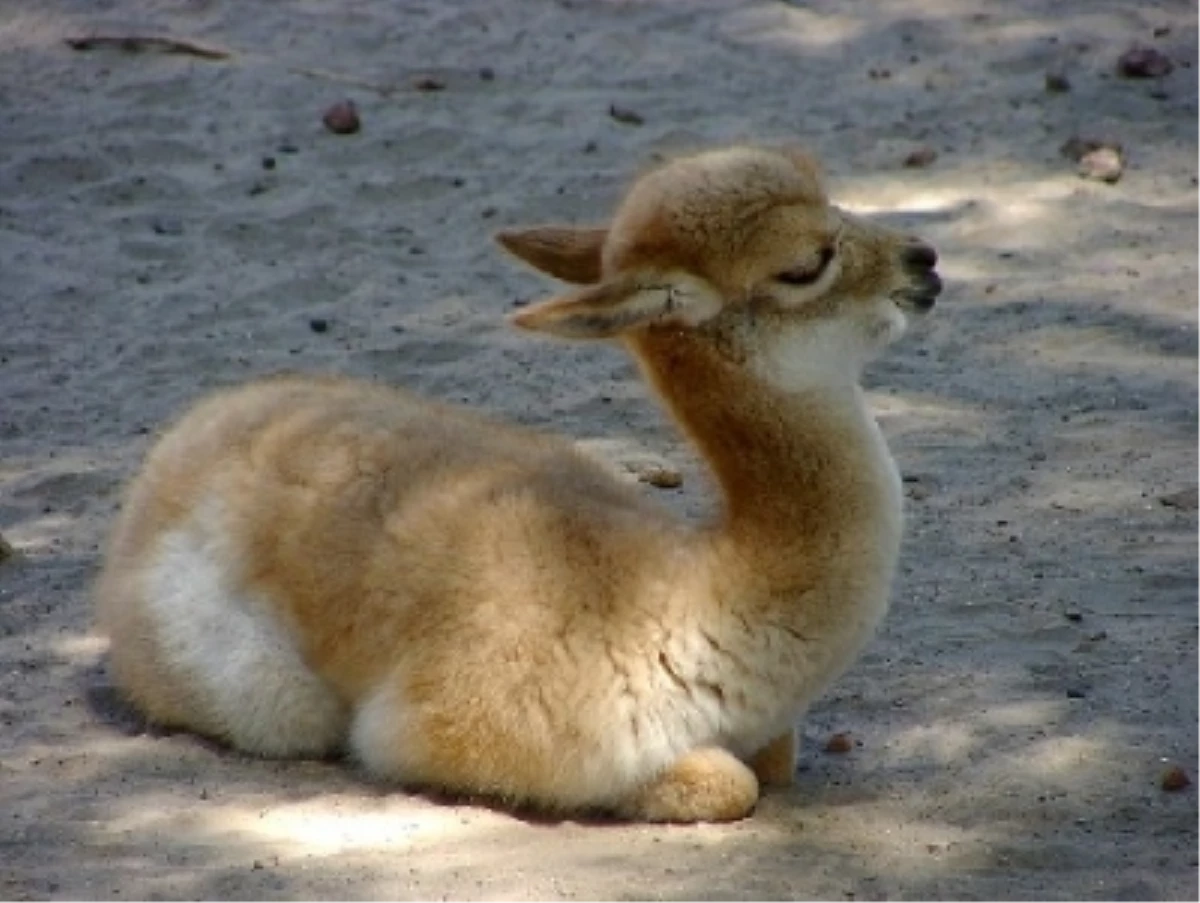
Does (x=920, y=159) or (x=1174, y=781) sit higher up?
(x=1174, y=781)

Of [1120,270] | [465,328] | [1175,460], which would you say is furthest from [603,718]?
[1120,270]

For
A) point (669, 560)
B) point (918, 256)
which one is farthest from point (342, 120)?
point (669, 560)

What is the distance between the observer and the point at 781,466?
523 cm

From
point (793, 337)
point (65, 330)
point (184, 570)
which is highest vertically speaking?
point (793, 337)

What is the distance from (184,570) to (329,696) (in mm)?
490

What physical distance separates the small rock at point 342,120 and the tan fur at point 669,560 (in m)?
4.56

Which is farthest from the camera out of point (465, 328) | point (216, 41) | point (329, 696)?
point (216, 41)

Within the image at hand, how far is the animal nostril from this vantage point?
5469 mm

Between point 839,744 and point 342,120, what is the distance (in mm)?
4912

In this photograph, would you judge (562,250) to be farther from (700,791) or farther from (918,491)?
(918,491)

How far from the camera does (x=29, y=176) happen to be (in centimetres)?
972

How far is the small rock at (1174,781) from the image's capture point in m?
5.16

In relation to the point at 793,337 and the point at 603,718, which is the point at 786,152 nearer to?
the point at 793,337

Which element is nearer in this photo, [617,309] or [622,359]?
[617,309]
